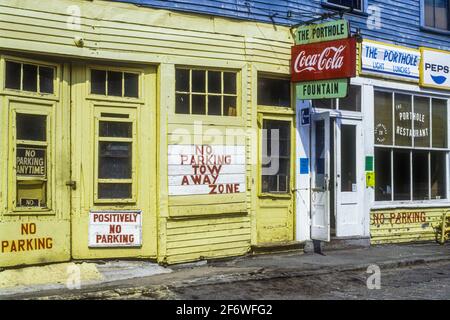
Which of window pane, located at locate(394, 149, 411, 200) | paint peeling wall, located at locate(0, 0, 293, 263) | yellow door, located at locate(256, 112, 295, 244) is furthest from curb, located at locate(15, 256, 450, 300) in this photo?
window pane, located at locate(394, 149, 411, 200)

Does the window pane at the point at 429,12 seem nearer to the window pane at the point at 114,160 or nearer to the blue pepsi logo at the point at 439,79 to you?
the blue pepsi logo at the point at 439,79

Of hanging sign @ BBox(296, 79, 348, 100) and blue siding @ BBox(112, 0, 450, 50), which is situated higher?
blue siding @ BBox(112, 0, 450, 50)

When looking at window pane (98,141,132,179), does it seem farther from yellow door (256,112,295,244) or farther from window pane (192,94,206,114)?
yellow door (256,112,295,244)

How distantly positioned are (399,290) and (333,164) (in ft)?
13.0

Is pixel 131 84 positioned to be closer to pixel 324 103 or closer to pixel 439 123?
pixel 324 103

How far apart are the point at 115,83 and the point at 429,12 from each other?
7.87m

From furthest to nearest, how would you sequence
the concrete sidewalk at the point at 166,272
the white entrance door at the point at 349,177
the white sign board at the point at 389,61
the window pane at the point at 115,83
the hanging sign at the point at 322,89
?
the white sign board at the point at 389,61
the white entrance door at the point at 349,177
the hanging sign at the point at 322,89
the window pane at the point at 115,83
the concrete sidewalk at the point at 166,272

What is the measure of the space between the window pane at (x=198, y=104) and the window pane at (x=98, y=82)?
4.86 feet

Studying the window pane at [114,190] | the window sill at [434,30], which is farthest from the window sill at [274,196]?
the window sill at [434,30]

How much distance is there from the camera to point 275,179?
11289 mm

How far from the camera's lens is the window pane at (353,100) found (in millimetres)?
12461

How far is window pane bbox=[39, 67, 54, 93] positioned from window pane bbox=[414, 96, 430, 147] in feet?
26.2

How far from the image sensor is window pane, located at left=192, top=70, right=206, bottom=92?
1023 cm

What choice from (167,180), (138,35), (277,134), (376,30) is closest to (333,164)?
(277,134)
